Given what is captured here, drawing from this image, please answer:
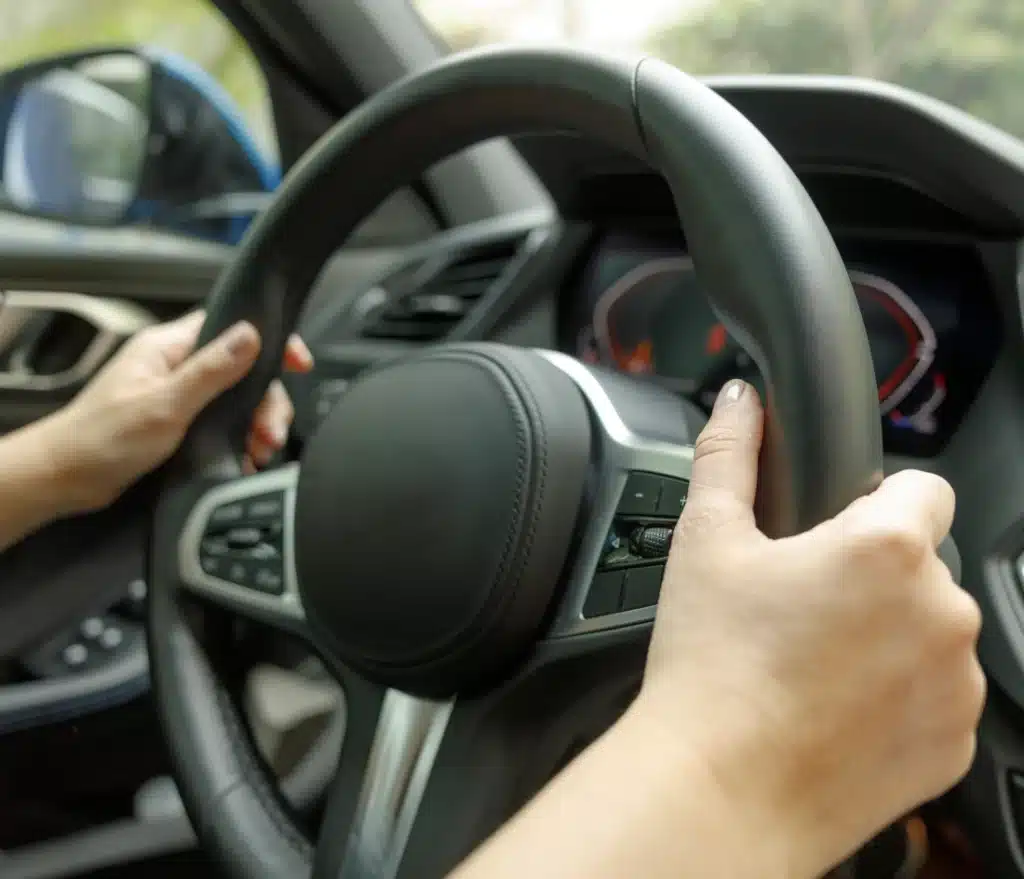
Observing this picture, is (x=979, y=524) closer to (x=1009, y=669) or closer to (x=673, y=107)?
(x=1009, y=669)

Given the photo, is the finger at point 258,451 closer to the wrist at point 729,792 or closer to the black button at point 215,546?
the black button at point 215,546

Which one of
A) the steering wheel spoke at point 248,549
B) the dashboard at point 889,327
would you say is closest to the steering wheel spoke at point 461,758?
the steering wheel spoke at point 248,549

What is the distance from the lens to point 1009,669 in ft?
2.17

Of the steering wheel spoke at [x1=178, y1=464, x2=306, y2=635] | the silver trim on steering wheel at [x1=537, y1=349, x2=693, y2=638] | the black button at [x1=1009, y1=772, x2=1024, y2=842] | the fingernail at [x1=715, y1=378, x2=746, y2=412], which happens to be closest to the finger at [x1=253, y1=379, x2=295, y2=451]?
the steering wheel spoke at [x1=178, y1=464, x2=306, y2=635]

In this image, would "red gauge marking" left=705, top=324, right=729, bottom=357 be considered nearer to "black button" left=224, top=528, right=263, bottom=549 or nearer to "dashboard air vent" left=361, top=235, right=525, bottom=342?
"dashboard air vent" left=361, top=235, right=525, bottom=342

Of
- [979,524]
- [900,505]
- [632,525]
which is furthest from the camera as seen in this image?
[979,524]

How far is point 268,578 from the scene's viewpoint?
721 millimetres

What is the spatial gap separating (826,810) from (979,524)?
1.12 ft

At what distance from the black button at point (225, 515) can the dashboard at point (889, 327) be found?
0.35 meters

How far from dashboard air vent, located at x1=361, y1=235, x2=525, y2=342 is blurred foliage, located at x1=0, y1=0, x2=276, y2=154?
393 mm

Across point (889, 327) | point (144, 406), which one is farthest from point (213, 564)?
point (889, 327)

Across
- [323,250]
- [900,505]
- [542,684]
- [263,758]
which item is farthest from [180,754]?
[900,505]

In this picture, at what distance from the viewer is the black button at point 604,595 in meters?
0.60

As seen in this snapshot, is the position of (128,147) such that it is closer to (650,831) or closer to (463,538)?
(463,538)
